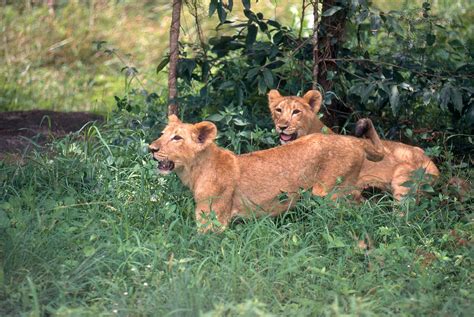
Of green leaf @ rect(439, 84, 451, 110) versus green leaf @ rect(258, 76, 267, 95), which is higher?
green leaf @ rect(439, 84, 451, 110)

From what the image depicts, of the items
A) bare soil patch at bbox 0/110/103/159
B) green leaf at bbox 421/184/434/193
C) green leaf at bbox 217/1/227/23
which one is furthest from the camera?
bare soil patch at bbox 0/110/103/159

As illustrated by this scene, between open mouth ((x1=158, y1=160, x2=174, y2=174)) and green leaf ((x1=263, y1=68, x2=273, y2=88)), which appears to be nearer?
open mouth ((x1=158, y1=160, x2=174, y2=174))

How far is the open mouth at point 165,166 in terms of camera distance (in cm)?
696

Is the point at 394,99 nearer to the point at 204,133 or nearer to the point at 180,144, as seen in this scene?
the point at 204,133

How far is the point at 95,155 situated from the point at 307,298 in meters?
2.81

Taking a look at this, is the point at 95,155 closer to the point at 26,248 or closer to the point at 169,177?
the point at 169,177

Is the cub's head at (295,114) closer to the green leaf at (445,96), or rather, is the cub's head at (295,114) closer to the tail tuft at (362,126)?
the tail tuft at (362,126)

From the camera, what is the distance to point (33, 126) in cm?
965

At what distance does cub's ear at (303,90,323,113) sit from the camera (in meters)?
8.16

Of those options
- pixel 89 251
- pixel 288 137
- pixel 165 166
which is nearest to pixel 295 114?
pixel 288 137

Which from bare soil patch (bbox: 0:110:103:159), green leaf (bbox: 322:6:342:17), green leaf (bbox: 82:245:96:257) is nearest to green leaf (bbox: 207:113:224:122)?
green leaf (bbox: 322:6:342:17)

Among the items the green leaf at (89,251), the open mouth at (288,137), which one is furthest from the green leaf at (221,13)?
the green leaf at (89,251)

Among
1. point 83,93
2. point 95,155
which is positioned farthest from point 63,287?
point 83,93

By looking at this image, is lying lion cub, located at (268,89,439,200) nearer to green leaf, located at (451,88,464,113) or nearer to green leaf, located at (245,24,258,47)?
green leaf, located at (451,88,464,113)
